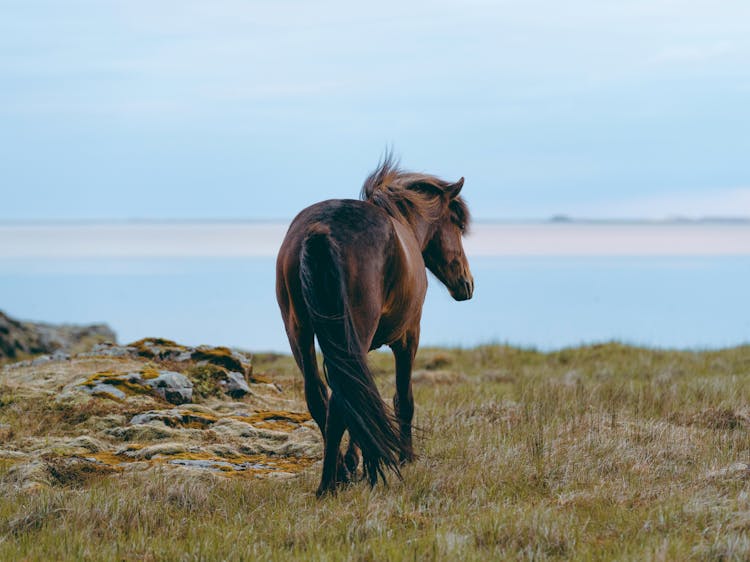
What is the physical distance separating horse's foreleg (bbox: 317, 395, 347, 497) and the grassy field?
145 millimetres

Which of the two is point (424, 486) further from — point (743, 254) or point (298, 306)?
point (743, 254)

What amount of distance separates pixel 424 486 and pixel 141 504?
2.03 m

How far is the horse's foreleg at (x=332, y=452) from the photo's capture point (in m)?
5.77

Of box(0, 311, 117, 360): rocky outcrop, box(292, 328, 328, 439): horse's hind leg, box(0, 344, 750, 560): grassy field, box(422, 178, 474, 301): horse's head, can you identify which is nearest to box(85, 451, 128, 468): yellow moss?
box(0, 344, 750, 560): grassy field

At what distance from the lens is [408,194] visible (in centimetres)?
720

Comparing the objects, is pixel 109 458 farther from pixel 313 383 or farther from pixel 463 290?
pixel 463 290

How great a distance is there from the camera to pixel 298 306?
5.91 meters

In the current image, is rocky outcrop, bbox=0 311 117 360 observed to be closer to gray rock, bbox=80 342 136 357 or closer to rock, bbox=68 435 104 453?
gray rock, bbox=80 342 136 357

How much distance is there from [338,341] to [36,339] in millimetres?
16549

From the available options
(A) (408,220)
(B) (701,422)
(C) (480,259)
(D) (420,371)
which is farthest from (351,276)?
(C) (480,259)

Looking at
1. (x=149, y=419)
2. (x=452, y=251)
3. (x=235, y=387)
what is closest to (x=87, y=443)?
(x=149, y=419)

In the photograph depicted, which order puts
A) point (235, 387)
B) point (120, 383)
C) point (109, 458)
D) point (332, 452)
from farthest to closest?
point (235, 387), point (120, 383), point (109, 458), point (332, 452)

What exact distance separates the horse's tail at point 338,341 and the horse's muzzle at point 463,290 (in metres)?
2.43

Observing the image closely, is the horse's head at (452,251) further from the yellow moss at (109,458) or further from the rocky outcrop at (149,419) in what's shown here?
the yellow moss at (109,458)
